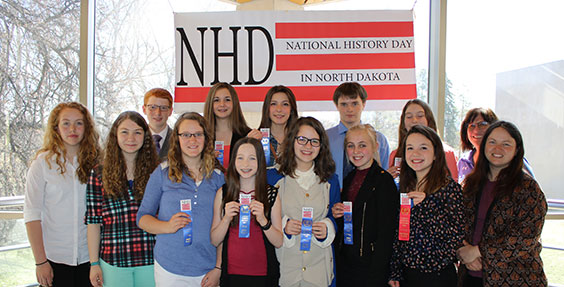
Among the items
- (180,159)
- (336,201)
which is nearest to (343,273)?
(336,201)

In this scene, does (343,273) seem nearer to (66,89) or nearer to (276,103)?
(276,103)

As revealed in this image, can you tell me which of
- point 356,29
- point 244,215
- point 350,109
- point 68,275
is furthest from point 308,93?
point 68,275

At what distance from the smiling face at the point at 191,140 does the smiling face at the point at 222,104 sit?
612 millimetres

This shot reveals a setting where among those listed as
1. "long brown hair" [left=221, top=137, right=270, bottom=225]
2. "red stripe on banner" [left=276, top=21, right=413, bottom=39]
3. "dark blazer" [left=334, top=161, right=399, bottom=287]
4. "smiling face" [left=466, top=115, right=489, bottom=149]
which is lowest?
"dark blazer" [left=334, top=161, right=399, bottom=287]

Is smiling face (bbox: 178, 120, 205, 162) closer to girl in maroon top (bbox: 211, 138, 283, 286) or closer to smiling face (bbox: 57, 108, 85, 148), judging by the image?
girl in maroon top (bbox: 211, 138, 283, 286)

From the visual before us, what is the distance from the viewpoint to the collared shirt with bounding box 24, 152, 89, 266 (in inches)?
98.3

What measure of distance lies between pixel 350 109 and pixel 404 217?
1.20m

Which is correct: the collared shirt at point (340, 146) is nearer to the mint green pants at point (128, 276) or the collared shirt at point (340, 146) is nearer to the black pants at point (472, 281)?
the black pants at point (472, 281)

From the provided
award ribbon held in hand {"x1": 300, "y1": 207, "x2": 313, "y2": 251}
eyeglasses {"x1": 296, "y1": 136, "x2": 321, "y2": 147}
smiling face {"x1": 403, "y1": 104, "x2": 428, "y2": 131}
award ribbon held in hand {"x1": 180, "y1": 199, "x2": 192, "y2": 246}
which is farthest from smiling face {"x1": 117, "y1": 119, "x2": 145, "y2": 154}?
smiling face {"x1": 403, "y1": 104, "x2": 428, "y2": 131}

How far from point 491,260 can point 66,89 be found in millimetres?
4122

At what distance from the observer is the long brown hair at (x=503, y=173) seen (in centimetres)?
233

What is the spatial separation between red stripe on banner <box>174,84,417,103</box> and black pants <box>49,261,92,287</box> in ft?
6.55

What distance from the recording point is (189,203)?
211 centimetres

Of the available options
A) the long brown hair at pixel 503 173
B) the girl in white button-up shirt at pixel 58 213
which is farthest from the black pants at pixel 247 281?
the long brown hair at pixel 503 173
